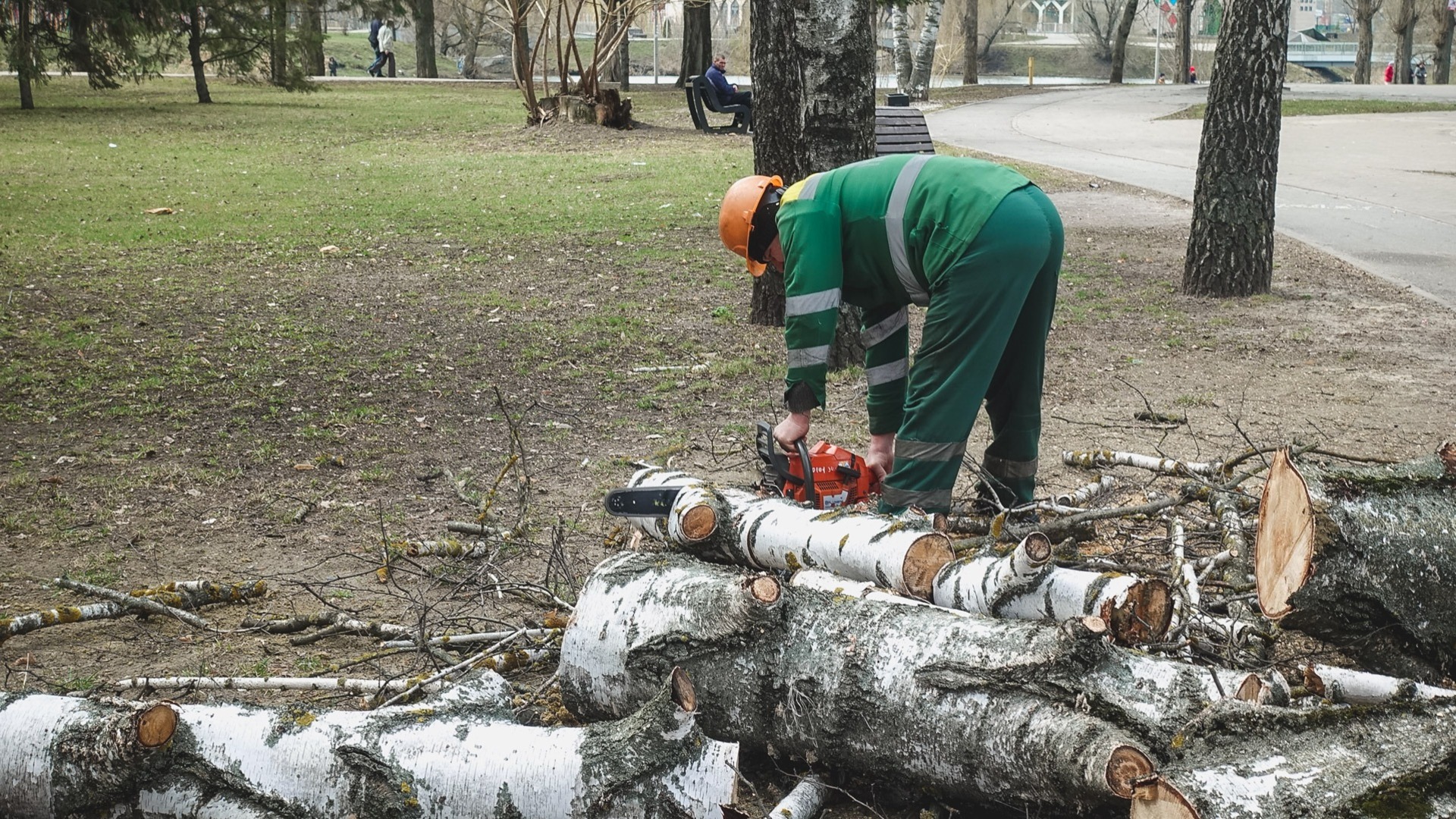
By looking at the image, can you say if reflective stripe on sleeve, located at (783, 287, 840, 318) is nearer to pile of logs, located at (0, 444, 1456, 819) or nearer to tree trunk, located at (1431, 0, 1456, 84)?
pile of logs, located at (0, 444, 1456, 819)

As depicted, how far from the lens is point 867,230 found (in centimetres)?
400

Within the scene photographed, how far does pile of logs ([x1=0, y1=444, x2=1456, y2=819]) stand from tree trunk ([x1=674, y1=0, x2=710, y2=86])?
25.9 metres

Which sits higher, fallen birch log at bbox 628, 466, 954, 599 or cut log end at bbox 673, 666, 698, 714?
fallen birch log at bbox 628, 466, 954, 599

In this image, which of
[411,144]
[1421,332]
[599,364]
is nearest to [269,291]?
[599,364]

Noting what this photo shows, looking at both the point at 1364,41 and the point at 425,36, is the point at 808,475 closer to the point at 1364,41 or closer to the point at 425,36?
the point at 425,36

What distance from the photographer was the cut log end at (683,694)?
2.45m

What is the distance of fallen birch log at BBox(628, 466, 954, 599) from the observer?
3.06 metres

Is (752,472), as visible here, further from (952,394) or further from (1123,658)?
(1123,658)

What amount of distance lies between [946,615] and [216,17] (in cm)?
2605

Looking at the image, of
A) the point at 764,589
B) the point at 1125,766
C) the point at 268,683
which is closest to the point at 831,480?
the point at 764,589

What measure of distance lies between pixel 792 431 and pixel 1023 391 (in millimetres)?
A: 897

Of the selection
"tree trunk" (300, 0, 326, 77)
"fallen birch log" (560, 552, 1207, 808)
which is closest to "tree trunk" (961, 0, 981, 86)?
"tree trunk" (300, 0, 326, 77)

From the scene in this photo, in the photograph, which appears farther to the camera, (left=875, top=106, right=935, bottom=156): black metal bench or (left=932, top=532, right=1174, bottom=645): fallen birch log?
(left=875, top=106, right=935, bottom=156): black metal bench

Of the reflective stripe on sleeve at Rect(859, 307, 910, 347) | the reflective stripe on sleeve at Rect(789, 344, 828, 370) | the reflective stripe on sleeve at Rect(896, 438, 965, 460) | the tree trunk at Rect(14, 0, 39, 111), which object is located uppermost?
the tree trunk at Rect(14, 0, 39, 111)
